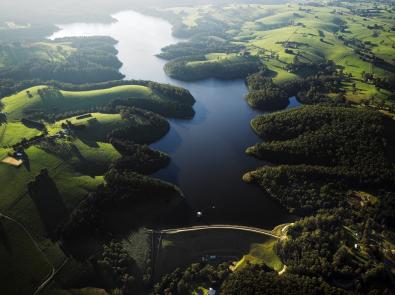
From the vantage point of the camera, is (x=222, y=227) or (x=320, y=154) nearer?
(x=222, y=227)

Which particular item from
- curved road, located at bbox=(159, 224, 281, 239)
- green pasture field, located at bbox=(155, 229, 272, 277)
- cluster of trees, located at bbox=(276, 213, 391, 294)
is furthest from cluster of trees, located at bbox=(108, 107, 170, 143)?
cluster of trees, located at bbox=(276, 213, 391, 294)

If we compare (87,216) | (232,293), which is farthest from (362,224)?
(87,216)

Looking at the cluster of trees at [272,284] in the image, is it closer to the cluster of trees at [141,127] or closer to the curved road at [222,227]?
the curved road at [222,227]

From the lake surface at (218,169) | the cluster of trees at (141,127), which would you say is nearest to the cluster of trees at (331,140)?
the lake surface at (218,169)

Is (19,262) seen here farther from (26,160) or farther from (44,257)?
(26,160)

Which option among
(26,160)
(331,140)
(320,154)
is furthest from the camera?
(331,140)

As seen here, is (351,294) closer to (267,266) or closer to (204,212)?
(267,266)

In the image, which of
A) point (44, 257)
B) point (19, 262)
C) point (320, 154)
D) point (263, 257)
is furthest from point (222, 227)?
point (19, 262)

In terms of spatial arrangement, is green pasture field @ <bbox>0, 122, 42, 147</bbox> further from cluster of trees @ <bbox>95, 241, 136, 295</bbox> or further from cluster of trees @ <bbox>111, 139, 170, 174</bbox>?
cluster of trees @ <bbox>95, 241, 136, 295</bbox>
